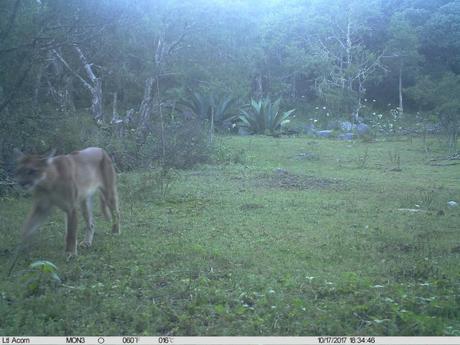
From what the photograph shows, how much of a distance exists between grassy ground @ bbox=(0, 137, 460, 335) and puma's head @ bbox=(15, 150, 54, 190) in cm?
86

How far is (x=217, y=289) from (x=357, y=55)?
3054 centimetres

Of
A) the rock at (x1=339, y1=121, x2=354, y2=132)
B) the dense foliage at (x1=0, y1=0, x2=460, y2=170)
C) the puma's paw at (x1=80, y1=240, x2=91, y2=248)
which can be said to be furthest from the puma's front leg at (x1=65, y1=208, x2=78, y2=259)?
the rock at (x1=339, y1=121, x2=354, y2=132)

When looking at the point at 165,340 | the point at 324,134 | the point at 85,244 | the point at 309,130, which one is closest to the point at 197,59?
the point at 324,134

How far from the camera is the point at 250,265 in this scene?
626cm

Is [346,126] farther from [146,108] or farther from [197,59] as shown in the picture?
[146,108]

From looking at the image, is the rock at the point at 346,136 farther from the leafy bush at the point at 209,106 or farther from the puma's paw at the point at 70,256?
the puma's paw at the point at 70,256

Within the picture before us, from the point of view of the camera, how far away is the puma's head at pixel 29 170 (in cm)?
624

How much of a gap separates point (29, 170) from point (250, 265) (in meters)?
2.63

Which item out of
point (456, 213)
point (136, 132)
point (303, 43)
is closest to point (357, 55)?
point (303, 43)

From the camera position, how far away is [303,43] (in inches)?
1448

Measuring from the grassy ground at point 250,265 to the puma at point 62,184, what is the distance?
346 mm

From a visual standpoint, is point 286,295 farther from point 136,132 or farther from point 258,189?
point 136,132

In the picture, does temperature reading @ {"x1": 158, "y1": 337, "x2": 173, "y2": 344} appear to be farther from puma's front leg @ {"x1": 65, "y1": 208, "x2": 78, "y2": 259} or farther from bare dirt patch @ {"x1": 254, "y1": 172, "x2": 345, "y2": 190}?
bare dirt patch @ {"x1": 254, "y1": 172, "x2": 345, "y2": 190}

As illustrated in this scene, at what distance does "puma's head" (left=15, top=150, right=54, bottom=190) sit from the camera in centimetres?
624
